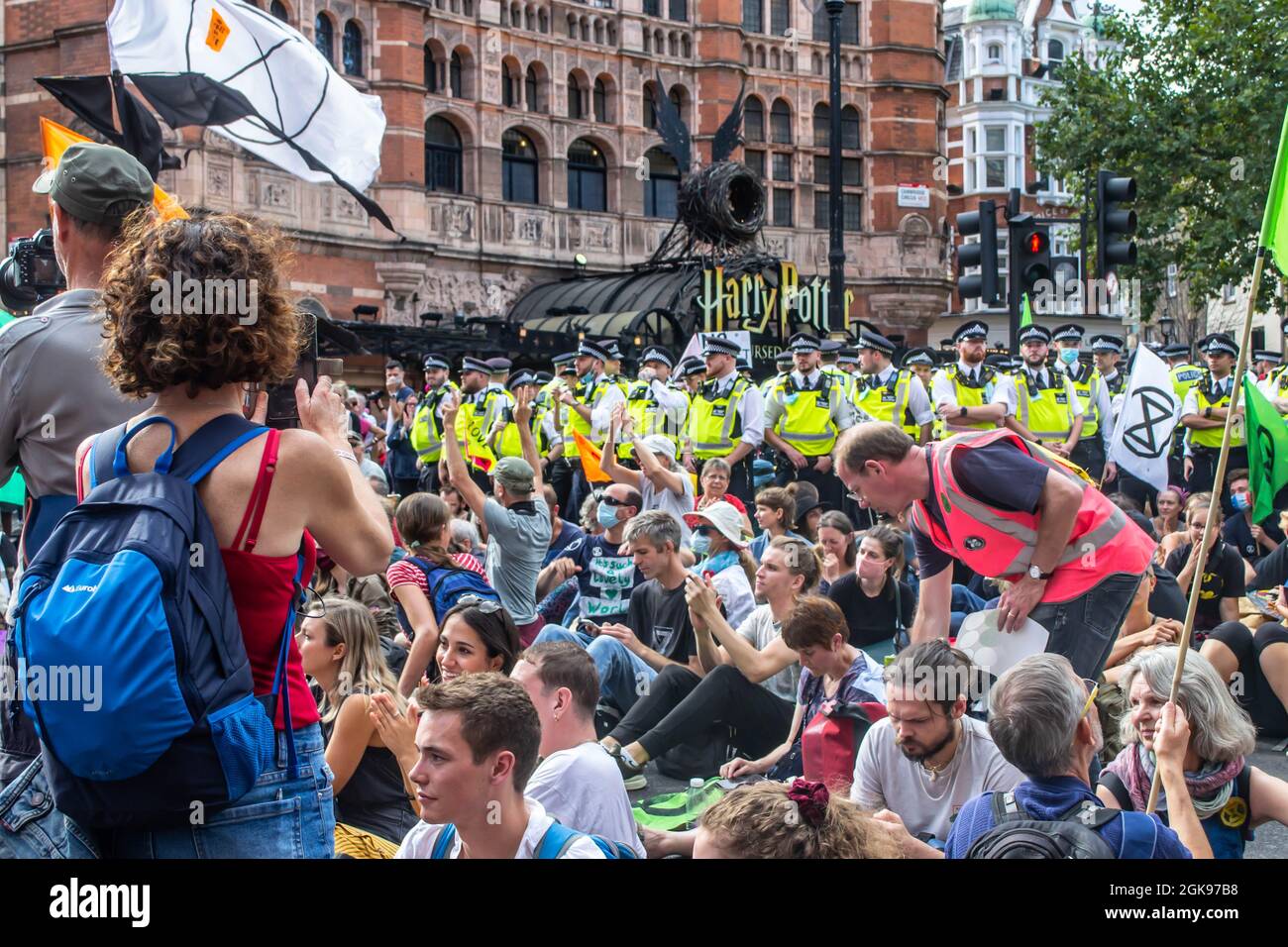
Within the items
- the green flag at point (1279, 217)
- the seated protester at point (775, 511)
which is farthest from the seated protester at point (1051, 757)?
the seated protester at point (775, 511)

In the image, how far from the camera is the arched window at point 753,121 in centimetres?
3881

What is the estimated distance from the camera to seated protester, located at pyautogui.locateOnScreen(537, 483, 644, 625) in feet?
32.3

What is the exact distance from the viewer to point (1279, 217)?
18.4 ft

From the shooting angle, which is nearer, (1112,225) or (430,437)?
(1112,225)

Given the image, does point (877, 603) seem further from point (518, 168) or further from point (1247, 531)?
point (518, 168)

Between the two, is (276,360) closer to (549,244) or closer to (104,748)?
(104,748)

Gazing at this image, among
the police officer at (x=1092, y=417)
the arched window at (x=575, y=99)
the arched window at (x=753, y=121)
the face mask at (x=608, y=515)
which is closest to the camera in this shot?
the face mask at (x=608, y=515)

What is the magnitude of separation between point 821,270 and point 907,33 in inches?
265

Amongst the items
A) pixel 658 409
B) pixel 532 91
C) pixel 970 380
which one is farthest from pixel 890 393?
pixel 532 91

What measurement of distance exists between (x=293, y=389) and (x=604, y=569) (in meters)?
6.45

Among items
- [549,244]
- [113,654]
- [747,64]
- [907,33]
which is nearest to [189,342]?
[113,654]

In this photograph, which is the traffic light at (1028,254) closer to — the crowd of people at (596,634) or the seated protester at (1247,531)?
the crowd of people at (596,634)

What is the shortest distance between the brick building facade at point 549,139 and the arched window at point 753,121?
6 centimetres

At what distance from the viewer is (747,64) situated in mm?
38250
